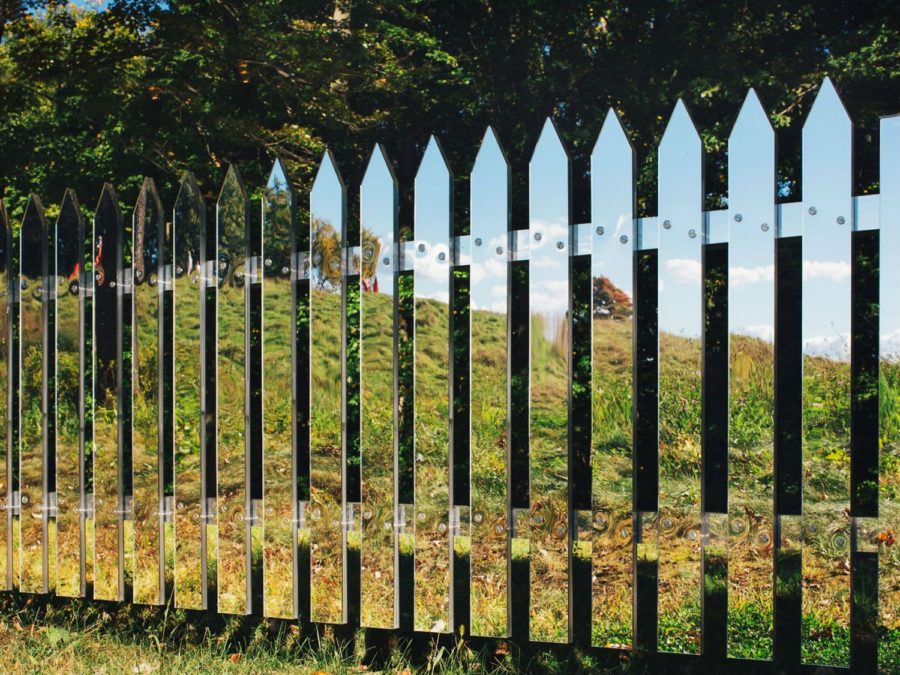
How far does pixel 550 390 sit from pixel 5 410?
9.13 feet

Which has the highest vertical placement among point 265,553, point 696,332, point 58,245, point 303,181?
point 303,181

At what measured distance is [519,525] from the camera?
3.07 meters

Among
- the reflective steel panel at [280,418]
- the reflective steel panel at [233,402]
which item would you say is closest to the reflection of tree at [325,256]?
the reflective steel panel at [280,418]

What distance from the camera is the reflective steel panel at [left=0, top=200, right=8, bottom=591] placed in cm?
414

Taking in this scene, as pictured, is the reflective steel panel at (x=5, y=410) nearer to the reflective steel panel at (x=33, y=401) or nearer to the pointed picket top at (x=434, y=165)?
the reflective steel panel at (x=33, y=401)

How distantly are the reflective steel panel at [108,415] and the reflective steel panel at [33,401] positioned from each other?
1.22 ft

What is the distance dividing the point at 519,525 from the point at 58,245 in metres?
2.56

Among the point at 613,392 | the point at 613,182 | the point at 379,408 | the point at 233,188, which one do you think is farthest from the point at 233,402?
the point at 613,182

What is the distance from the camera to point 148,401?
12.3ft

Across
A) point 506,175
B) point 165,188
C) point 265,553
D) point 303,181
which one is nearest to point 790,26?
point 303,181

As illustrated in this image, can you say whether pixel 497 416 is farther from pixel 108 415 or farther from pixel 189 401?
pixel 108 415

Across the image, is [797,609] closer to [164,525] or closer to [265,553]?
[265,553]

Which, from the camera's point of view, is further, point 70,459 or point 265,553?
point 70,459

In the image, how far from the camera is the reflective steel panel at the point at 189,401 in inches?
144
